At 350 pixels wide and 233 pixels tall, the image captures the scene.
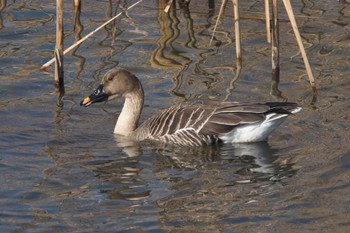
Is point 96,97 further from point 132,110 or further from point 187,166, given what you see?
point 187,166

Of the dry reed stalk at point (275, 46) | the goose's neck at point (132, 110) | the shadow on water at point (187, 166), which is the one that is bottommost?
the shadow on water at point (187, 166)

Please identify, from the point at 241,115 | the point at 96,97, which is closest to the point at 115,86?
the point at 96,97

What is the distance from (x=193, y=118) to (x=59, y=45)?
2.10 metres

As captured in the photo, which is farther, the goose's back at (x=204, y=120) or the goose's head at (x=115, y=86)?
the goose's head at (x=115, y=86)

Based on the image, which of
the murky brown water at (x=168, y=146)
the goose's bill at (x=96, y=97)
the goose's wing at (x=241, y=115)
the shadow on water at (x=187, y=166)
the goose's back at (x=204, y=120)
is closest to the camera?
the murky brown water at (x=168, y=146)

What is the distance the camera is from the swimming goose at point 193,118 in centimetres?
1173

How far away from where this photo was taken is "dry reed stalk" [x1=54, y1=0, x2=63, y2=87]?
12586 mm

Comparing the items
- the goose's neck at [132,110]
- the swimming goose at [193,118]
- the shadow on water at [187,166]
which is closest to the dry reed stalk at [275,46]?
the swimming goose at [193,118]

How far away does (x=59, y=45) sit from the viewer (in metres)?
12.8

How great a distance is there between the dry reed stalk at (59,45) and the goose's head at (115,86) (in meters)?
0.75

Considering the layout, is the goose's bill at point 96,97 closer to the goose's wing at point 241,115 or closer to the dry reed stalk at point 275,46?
the goose's wing at point 241,115

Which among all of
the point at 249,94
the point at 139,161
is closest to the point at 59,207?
the point at 139,161

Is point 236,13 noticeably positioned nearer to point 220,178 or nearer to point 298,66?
point 298,66

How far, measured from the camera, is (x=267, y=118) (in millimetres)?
11688
